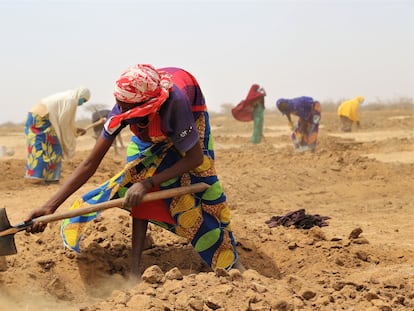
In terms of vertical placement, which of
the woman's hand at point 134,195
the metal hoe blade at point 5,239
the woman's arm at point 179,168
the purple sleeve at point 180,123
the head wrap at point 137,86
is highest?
the head wrap at point 137,86

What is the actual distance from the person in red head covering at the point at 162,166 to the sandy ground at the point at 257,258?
350 mm

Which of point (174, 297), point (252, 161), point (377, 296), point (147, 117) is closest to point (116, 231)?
point (147, 117)

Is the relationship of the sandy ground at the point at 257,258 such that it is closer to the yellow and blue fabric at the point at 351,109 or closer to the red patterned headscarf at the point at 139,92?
the red patterned headscarf at the point at 139,92

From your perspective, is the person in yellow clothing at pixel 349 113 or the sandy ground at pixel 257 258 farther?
the person in yellow clothing at pixel 349 113

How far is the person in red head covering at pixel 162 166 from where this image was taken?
4.12 m

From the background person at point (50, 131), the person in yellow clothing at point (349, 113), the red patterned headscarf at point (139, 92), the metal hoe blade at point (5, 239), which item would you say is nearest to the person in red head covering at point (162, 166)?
the red patterned headscarf at point (139, 92)

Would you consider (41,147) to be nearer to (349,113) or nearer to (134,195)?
(134,195)

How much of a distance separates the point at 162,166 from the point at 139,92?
0.72m

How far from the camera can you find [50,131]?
1007cm

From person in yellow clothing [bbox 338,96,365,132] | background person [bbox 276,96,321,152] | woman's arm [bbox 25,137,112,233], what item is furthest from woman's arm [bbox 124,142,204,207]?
person in yellow clothing [bbox 338,96,365,132]

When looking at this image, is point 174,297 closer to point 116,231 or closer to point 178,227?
point 178,227

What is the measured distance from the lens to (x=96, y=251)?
507cm

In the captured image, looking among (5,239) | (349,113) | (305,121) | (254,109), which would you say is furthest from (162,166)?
(349,113)

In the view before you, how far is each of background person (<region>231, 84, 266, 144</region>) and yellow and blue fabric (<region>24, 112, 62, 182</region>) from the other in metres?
7.32
